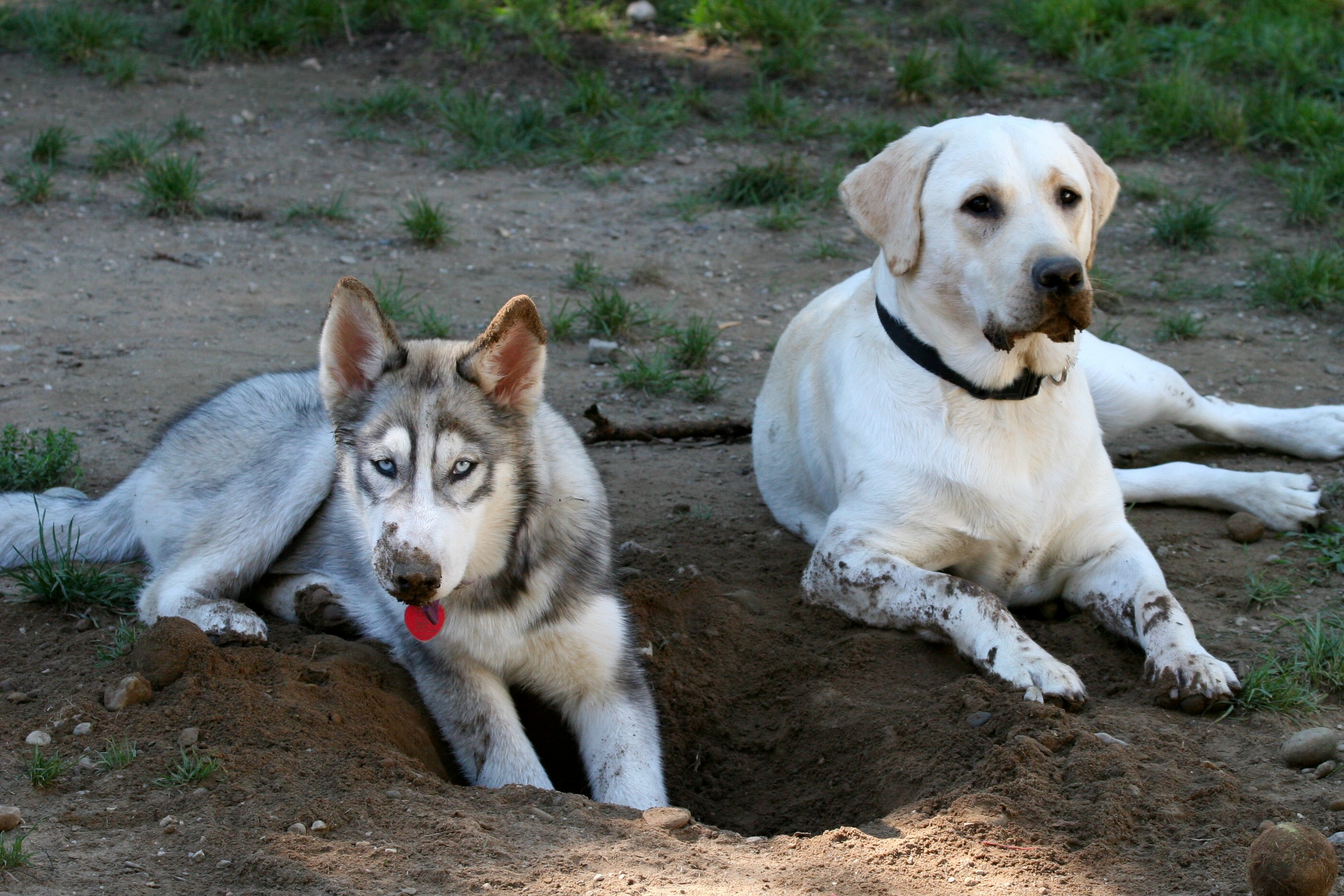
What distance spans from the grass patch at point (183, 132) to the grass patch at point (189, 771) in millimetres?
6276

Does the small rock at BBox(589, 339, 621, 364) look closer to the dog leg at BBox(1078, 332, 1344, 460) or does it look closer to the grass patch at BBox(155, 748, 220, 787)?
the dog leg at BBox(1078, 332, 1344, 460)

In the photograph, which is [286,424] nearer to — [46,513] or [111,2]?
[46,513]

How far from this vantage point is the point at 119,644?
3766mm

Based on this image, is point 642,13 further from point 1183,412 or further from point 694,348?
point 1183,412

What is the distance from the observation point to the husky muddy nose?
9.69 feet

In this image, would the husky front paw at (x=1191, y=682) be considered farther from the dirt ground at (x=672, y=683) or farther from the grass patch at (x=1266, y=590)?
the grass patch at (x=1266, y=590)

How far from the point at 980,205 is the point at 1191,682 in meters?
1.45

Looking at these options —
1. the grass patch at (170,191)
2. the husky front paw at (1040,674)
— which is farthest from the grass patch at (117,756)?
the grass patch at (170,191)

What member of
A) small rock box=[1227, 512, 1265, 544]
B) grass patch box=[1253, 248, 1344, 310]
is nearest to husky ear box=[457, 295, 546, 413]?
Answer: small rock box=[1227, 512, 1265, 544]

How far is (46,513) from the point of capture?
4.39 meters

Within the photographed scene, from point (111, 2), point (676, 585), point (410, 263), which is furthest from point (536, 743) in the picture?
point (111, 2)

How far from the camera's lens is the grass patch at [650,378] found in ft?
19.5

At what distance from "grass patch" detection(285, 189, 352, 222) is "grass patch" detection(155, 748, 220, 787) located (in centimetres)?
496

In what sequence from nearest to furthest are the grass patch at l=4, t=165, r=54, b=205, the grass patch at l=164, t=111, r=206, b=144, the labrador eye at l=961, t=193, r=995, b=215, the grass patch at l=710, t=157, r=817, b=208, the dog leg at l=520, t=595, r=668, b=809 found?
the dog leg at l=520, t=595, r=668, b=809 < the labrador eye at l=961, t=193, r=995, b=215 < the grass patch at l=4, t=165, r=54, b=205 < the grass patch at l=710, t=157, r=817, b=208 < the grass patch at l=164, t=111, r=206, b=144
